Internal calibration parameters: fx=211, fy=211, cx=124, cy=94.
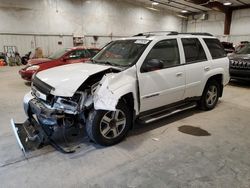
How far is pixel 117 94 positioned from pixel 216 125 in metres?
2.26

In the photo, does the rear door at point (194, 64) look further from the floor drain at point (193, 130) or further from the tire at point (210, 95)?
the floor drain at point (193, 130)

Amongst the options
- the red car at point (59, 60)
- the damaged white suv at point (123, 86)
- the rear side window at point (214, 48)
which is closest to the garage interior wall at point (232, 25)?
the red car at point (59, 60)

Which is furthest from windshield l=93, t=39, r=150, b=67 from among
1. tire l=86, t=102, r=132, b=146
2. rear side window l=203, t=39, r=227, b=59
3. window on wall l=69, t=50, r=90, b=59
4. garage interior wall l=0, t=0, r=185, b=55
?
garage interior wall l=0, t=0, r=185, b=55

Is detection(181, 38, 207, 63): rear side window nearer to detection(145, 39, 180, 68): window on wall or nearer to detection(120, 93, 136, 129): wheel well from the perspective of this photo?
detection(145, 39, 180, 68): window on wall

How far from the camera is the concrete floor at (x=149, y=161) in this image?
7.87 ft

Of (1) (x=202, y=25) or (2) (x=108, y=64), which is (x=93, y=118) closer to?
(2) (x=108, y=64)

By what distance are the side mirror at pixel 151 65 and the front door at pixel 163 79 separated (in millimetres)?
24

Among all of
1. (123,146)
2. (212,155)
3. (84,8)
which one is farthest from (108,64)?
(84,8)

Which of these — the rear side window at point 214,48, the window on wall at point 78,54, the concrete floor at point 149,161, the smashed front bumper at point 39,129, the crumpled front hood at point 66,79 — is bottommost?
the concrete floor at point 149,161

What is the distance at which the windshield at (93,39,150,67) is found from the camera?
3.38 metres

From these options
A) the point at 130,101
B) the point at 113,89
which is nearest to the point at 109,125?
the point at 130,101

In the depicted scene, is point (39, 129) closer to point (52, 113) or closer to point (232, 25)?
point (52, 113)

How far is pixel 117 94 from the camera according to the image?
9.29ft

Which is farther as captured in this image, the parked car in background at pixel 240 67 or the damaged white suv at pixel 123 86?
the parked car in background at pixel 240 67
